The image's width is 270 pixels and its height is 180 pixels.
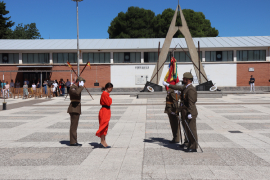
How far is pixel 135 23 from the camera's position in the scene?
2093 inches

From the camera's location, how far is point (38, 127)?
33.0ft

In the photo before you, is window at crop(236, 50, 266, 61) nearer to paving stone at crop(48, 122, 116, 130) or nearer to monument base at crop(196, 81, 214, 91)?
monument base at crop(196, 81, 214, 91)

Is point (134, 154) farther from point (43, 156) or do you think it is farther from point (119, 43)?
point (119, 43)

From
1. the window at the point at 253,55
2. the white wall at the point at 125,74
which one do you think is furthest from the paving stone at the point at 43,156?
the window at the point at 253,55

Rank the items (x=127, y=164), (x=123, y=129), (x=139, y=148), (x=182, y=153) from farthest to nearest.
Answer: (x=123, y=129)
(x=139, y=148)
(x=182, y=153)
(x=127, y=164)

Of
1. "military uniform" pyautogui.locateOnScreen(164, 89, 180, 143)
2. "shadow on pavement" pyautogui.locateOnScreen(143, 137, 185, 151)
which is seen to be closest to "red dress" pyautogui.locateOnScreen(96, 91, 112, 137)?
"shadow on pavement" pyautogui.locateOnScreen(143, 137, 185, 151)

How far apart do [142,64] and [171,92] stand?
3124cm

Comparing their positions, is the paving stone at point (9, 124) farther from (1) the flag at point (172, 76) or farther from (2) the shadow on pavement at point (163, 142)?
(1) the flag at point (172, 76)

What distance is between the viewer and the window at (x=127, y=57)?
127ft

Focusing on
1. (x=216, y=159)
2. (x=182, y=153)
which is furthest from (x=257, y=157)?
(x=182, y=153)

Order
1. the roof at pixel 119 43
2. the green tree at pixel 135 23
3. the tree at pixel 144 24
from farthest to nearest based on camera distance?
1. the tree at pixel 144 24
2. the green tree at pixel 135 23
3. the roof at pixel 119 43

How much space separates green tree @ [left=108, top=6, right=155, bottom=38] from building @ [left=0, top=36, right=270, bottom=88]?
46.6ft

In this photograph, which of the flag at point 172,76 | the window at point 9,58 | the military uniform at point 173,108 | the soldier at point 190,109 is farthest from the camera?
the window at point 9,58

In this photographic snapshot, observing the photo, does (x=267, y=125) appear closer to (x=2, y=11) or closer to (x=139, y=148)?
(x=139, y=148)
